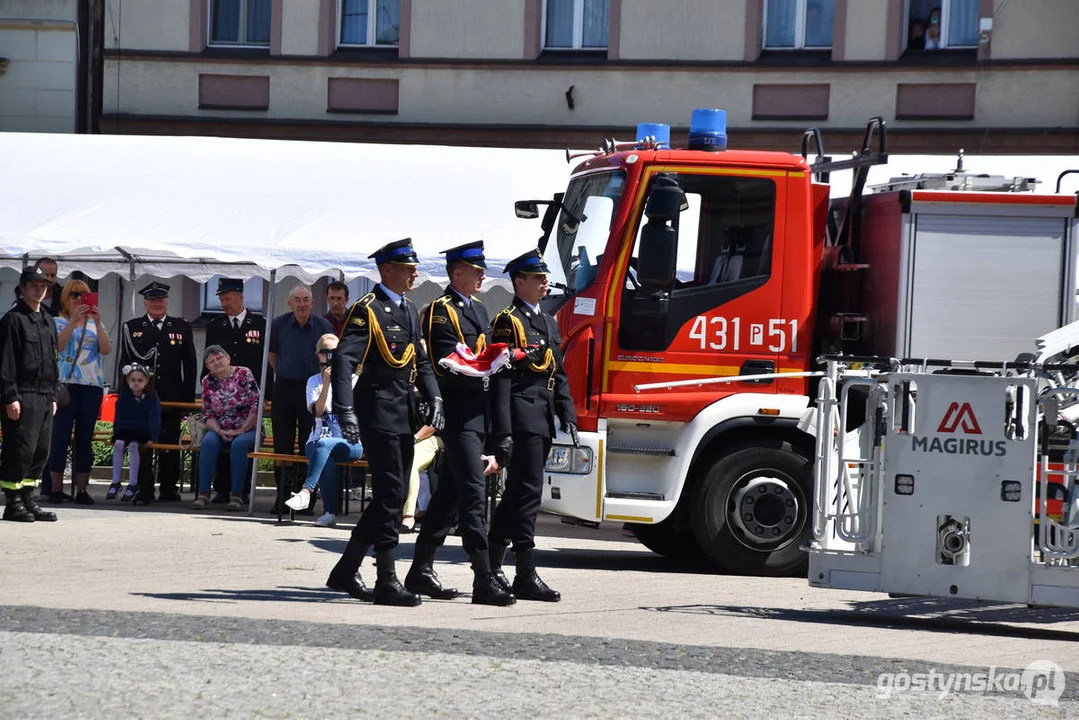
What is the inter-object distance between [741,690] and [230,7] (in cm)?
1785

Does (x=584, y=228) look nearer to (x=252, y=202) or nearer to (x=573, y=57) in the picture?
(x=252, y=202)

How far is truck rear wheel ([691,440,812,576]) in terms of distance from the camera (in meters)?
10.7

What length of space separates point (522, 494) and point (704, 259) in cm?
242

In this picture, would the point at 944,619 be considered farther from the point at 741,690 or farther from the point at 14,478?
the point at 14,478

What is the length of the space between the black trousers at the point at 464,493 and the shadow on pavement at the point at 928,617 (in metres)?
1.04

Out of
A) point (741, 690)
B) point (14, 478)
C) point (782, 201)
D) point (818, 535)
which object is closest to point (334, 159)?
point (14, 478)

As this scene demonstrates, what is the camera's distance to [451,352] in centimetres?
900

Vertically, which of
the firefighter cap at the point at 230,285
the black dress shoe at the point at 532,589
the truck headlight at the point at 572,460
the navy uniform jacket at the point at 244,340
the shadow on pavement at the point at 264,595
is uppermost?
the firefighter cap at the point at 230,285

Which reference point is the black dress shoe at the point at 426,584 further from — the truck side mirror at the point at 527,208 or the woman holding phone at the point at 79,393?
the woman holding phone at the point at 79,393

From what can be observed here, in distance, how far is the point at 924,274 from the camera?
1046 centimetres

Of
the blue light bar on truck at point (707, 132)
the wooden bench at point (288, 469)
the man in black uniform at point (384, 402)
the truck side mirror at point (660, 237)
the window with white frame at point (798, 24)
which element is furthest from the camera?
the window with white frame at point (798, 24)

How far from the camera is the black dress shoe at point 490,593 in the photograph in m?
8.94

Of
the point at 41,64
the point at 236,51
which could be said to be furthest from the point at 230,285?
the point at 41,64

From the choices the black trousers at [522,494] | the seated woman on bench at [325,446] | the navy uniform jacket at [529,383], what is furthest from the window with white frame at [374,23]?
the black trousers at [522,494]
